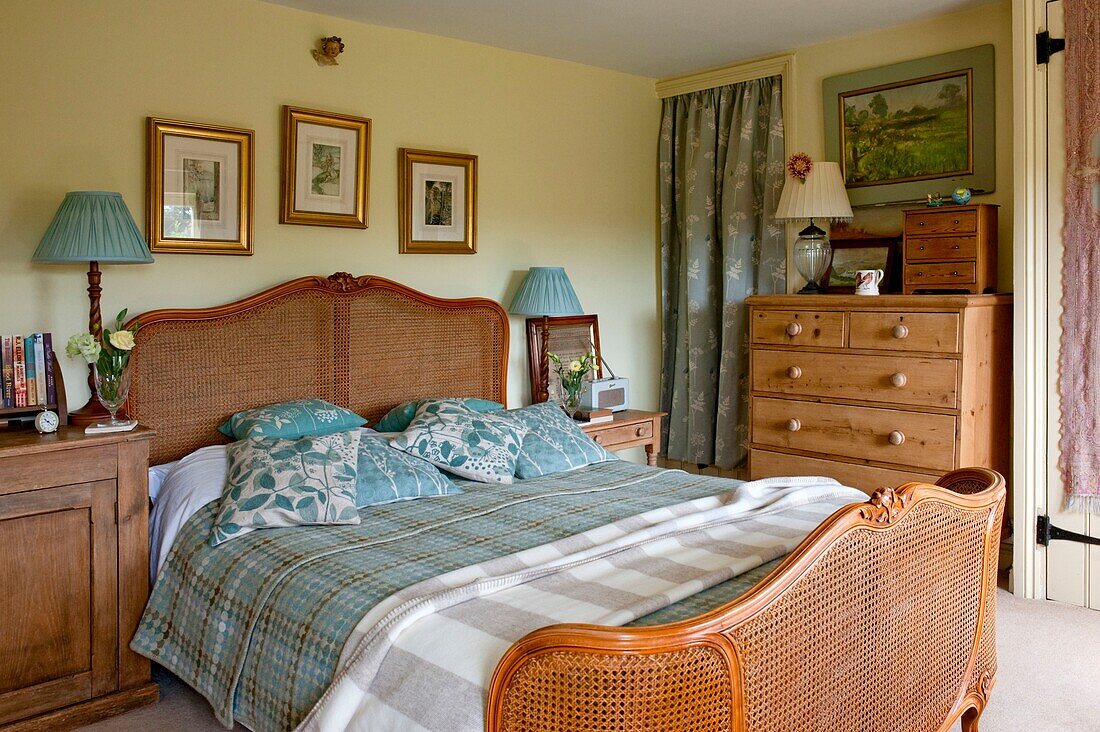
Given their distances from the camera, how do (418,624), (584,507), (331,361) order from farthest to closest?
1. (331,361)
2. (584,507)
3. (418,624)

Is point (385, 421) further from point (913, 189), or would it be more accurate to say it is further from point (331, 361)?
point (913, 189)

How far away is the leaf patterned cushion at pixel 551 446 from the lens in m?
3.43

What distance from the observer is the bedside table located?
420 cm

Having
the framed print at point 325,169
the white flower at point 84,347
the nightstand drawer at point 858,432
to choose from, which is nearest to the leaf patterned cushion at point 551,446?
the nightstand drawer at point 858,432

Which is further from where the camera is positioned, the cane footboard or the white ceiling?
the white ceiling

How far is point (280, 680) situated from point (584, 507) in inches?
42.9

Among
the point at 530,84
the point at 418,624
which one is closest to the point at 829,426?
the point at 530,84

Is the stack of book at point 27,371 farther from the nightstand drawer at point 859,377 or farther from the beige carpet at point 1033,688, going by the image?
the nightstand drawer at point 859,377

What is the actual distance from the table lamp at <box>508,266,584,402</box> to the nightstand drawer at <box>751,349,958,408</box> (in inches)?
35.5

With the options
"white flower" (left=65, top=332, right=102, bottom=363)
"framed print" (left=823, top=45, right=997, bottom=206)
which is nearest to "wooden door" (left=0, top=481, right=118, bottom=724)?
"white flower" (left=65, top=332, right=102, bottom=363)

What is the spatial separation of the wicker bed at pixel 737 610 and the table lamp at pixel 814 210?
1774 millimetres

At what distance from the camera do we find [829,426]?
396 cm

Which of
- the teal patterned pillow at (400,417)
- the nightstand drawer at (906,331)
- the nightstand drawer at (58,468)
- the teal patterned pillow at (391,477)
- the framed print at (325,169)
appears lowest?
the teal patterned pillow at (391,477)

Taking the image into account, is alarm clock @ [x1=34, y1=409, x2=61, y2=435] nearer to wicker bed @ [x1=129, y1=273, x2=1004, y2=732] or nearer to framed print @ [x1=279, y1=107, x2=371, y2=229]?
wicker bed @ [x1=129, y1=273, x2=1004, y2=732]
